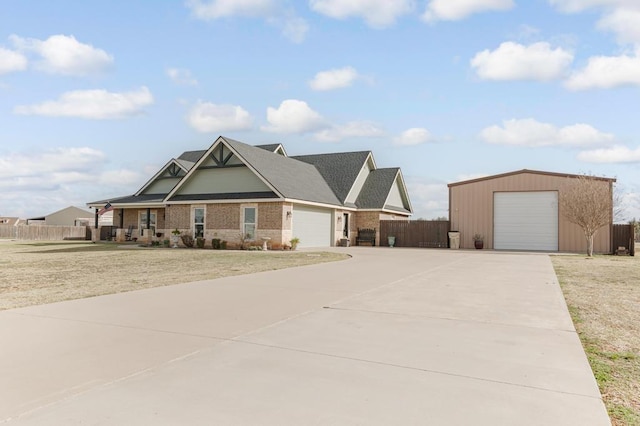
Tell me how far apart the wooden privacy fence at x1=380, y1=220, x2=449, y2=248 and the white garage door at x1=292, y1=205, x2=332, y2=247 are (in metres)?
4.81

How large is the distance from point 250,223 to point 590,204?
18739mm

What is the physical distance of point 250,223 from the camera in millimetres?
25297

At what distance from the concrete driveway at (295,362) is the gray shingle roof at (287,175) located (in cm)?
1702

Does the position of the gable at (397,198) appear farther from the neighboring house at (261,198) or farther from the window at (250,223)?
the window at (250,223)

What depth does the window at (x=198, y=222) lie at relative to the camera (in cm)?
2697

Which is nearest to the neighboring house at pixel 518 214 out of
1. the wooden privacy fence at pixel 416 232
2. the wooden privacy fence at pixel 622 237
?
the wooden privacy fence at pixel 622 237

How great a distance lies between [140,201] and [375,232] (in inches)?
669

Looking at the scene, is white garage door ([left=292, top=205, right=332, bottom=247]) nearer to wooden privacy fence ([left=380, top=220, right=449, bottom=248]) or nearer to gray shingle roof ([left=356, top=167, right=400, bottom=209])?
gray shingle roof ([left=356, top=167, right=400, bottom=209])

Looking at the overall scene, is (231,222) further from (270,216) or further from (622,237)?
(622,237)

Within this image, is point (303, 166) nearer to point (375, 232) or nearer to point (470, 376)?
point (375, 232)

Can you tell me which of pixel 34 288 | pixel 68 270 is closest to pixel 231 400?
pixel 34 288

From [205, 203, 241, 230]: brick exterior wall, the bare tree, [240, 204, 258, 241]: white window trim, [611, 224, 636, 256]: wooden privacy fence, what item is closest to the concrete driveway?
[240, 204, 258, 241]: white window trim

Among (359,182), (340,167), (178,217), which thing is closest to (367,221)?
(359,182)

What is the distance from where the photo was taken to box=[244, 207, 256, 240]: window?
990 inches
